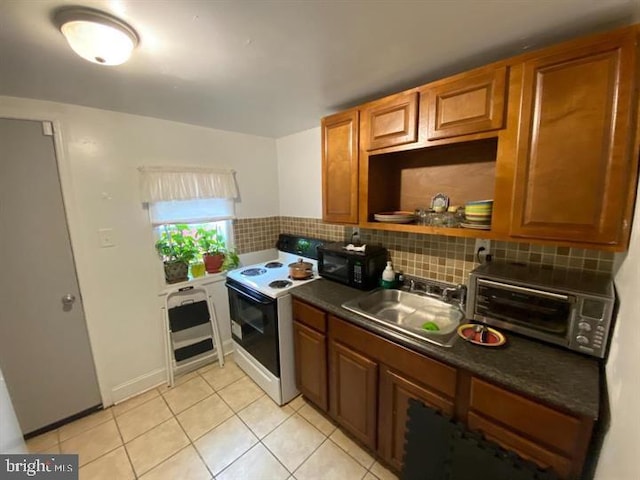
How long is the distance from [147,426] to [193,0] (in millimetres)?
2557

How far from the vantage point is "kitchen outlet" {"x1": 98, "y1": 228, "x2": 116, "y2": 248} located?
1952 mm

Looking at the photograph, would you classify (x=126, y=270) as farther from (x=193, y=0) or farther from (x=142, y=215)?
(x=193, y=0)

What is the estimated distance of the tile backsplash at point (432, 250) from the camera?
1.33 metres

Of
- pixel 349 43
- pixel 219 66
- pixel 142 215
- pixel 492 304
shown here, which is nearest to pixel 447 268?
pixel 492 304

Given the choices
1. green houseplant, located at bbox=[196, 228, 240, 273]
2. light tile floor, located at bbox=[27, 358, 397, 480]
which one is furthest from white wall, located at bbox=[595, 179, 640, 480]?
green houseplant, located at bbox=[196, 228, 240, 273]

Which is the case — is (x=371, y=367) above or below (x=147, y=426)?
above

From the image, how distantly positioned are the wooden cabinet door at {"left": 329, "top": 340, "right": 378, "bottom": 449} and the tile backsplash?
0.77 metres

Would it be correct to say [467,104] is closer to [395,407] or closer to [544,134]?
[544,134]

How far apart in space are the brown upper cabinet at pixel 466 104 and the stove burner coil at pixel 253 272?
5.82ft

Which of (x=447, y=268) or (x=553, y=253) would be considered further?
(x=447, y=268)

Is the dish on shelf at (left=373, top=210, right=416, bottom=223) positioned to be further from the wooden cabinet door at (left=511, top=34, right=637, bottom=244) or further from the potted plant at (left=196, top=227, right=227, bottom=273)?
the potted plant at (left=196, top=227, right=227, bottom=273)

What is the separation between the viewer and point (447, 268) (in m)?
1.76

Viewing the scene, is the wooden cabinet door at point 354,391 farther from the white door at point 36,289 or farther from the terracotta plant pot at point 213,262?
the white door at point 36,289

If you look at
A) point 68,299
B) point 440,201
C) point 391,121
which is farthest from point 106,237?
A: point 440,201
